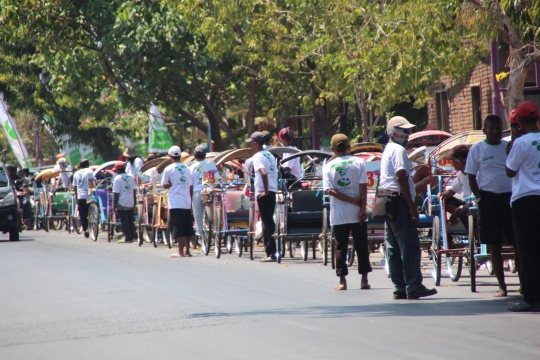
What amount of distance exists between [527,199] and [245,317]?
278cm

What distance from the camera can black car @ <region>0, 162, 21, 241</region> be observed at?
24344mm

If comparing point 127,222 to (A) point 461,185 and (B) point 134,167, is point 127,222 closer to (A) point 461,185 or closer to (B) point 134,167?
(B) point 134,167

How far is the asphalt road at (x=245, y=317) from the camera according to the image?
7629mm

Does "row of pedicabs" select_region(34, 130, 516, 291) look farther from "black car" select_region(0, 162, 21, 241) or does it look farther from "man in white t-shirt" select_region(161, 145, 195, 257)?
"black car" select_region(0, 162, 21, 241)

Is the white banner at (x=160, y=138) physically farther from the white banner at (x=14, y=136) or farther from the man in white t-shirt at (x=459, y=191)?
the man in white t-shirt at (x=459, y=191)

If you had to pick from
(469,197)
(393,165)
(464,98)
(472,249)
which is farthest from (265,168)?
(464,98)

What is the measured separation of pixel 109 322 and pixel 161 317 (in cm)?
49

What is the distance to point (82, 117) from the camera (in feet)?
130

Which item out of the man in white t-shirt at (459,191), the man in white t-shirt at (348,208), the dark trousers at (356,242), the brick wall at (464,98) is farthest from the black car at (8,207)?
the man in white t-shirt at (459,191)

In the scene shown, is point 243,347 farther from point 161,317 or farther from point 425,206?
point 425,206

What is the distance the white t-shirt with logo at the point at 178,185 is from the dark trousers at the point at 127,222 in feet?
15.8

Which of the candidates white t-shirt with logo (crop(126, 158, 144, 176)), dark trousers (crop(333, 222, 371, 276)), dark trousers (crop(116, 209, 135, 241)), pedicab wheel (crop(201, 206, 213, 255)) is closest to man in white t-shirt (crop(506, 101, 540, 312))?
dark trousers (crop(333, 222, 371, 276))

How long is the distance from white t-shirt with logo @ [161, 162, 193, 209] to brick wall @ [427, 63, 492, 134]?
10.6 meters

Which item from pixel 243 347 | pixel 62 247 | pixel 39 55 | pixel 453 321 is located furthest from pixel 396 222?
pixel 39 55
